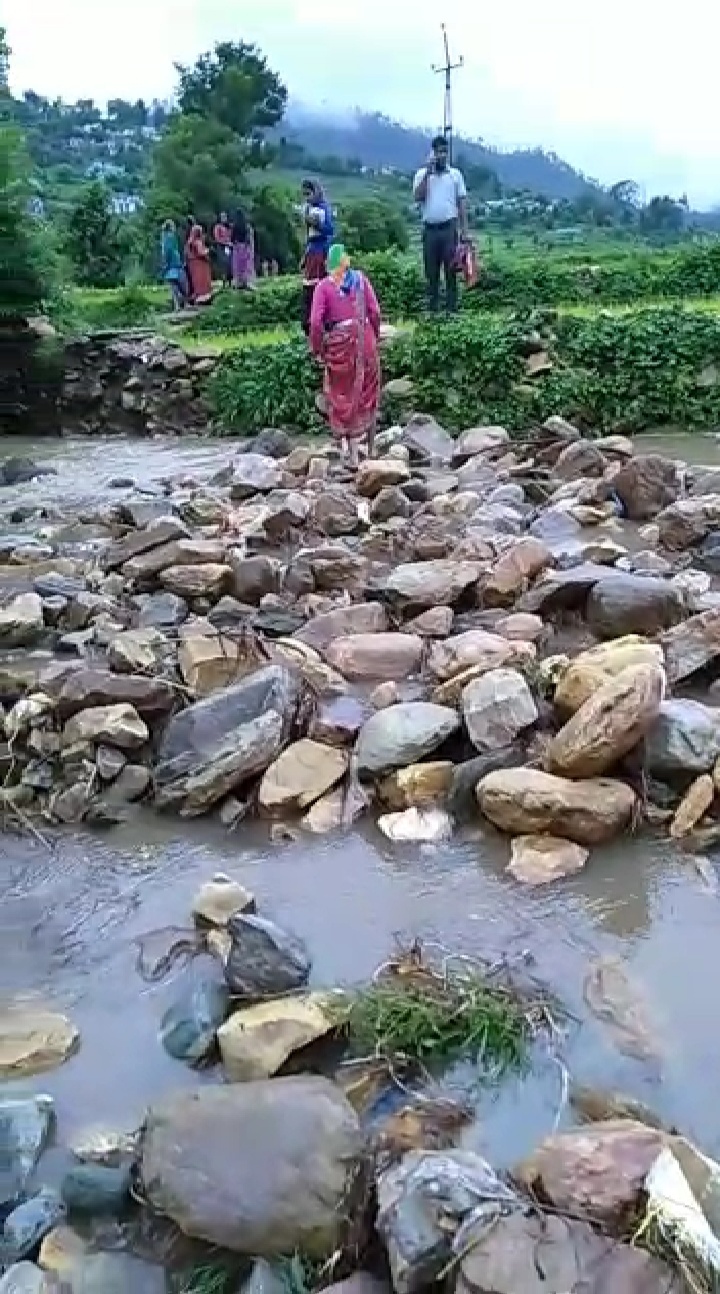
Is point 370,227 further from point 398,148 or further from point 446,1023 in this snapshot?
point 398,148

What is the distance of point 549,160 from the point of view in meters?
87.0

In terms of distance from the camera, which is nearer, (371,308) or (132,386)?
(371,308)

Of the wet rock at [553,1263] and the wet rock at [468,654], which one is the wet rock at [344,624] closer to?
the wet rock at [468,654]

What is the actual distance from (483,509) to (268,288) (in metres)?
10.9

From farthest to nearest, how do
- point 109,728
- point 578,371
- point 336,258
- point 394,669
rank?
point 578,371, point 336,258, point 394,669, point 109,728

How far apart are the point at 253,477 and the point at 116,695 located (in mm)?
4194

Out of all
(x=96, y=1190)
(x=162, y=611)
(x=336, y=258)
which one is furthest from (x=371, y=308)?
(x=96, y=1190)

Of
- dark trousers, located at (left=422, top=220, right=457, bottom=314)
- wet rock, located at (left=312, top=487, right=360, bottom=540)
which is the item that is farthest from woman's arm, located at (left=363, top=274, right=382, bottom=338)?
dark trousers, located at (left=422, top=220, right=457, bottom=314)

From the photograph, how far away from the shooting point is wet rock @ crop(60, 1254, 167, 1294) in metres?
2.45

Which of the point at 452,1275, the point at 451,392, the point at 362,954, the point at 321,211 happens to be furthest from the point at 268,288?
the point at 452,1275

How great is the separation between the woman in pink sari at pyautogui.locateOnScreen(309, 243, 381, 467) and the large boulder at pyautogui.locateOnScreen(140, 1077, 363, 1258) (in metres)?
6.79

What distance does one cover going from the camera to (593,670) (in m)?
4.40

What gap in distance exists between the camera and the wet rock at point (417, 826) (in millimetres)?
4062

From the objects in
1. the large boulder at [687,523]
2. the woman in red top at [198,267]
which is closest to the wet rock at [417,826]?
the large boulder at [687,523]
